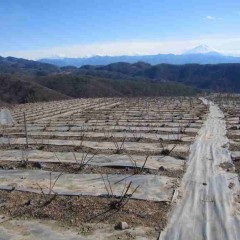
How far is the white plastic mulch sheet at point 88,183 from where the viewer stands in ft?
23.6

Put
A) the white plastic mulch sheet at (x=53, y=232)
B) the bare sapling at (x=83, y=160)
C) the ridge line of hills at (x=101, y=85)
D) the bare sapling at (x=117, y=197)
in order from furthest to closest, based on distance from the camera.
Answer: the ridge line of hills at (x=101, y=85), the bare sapling at (x=83, y=160), the bare sapling at (x=117, y=197), the white plastic mulch sheet at (x=53, y=232)

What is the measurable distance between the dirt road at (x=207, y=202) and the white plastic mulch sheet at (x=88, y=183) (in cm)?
41

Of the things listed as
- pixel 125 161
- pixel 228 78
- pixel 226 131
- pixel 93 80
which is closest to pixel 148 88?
pixel 93 80

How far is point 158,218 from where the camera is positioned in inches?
236

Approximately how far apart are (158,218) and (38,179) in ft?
10.6

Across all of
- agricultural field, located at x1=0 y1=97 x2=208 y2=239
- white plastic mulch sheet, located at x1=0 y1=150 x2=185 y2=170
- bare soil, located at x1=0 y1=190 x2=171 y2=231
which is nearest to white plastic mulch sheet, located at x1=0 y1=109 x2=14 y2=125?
agricultural field, located at x1=0 y1=97 x2=208 y2=239

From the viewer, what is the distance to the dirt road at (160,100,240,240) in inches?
216

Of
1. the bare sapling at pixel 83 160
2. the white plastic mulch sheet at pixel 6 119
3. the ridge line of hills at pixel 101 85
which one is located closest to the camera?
the bare sapling at pixel 83 160

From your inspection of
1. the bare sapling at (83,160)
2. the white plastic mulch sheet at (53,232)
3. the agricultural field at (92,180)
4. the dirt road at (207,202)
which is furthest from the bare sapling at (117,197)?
the bare sapling at (83,160)

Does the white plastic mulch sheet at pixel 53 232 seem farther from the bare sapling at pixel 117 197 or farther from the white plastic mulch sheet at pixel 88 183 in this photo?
the white plastic mulch sheet at pixel 88 183

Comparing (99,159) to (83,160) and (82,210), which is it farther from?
→ (82,210)

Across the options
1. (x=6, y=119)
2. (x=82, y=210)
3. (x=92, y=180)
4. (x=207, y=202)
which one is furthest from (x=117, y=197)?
(x=6, y=119)

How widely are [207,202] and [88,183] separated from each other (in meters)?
2.46

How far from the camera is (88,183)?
7.83 metres
